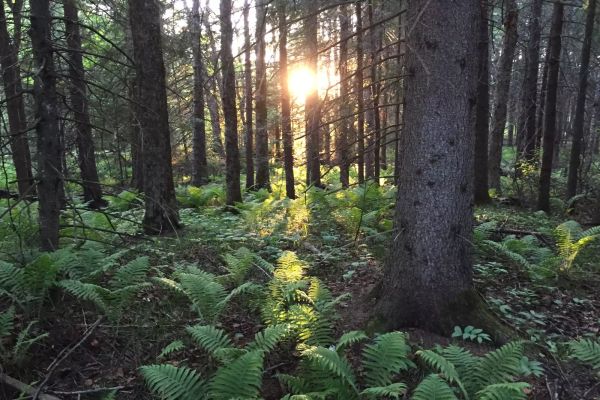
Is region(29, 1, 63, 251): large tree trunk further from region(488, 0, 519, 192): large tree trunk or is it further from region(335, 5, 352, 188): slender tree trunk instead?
region(488, 0, 519, 192): large tree trunk

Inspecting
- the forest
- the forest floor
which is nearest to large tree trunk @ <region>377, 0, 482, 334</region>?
the forest

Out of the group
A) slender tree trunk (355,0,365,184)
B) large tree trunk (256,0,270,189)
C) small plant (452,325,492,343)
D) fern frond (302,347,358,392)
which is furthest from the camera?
large tree trunk (256,0,270,189)

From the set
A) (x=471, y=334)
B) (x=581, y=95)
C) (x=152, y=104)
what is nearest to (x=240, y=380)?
(x=471, y=334)

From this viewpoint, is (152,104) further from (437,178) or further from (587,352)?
(587,352)

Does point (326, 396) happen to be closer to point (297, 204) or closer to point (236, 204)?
point (297, 204)

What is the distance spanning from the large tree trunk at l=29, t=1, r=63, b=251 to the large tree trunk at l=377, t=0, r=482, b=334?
338cm

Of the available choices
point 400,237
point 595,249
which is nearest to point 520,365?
point 400,237

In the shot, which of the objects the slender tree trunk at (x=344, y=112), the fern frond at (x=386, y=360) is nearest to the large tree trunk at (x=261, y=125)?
the slender tree trunk at (x=344, y=112)

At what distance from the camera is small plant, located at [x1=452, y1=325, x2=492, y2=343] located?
3.88 metres

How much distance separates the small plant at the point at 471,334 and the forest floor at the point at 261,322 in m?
0.06

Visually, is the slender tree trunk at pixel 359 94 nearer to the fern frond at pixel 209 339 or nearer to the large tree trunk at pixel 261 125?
the fern frond at pixel 209 339

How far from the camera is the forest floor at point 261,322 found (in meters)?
3.78

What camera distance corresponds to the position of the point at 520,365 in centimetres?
362

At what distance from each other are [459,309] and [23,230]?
18.3ft
